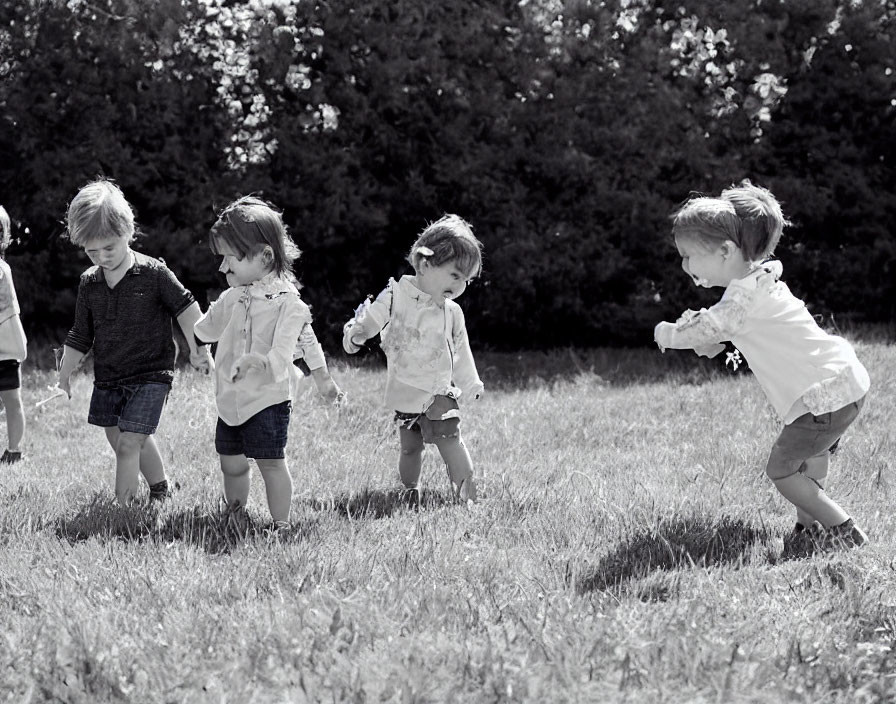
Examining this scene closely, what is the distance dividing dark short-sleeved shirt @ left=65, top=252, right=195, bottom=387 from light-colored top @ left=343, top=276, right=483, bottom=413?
0.86m

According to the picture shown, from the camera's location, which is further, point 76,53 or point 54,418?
point 76,53

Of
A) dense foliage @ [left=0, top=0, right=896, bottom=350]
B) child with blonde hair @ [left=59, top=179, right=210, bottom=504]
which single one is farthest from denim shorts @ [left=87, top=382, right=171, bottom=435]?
dense foliage @ [left=0, top=0, right=896, bottom=350]

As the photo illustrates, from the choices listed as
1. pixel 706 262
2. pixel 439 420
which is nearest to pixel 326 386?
pixel 439 420

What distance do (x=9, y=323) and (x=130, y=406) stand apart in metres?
1.64

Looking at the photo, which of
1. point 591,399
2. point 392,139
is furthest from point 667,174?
point 591,399

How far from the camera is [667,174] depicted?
33.0ft

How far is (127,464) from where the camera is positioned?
467 centimetres

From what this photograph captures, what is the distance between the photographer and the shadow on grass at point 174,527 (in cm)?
398

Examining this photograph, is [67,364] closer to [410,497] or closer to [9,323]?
[9,323]

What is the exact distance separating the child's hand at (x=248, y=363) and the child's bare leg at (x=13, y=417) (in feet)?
7.98

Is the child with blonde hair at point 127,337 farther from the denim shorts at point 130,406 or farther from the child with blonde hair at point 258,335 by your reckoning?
the child with blonde hair at point 258,335

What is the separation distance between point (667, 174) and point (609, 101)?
3.17 feet

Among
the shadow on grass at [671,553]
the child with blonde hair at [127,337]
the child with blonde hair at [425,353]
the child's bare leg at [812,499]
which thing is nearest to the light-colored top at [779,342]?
the child's bare leg at [812,499]

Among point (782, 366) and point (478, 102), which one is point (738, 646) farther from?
point (478, 102)
